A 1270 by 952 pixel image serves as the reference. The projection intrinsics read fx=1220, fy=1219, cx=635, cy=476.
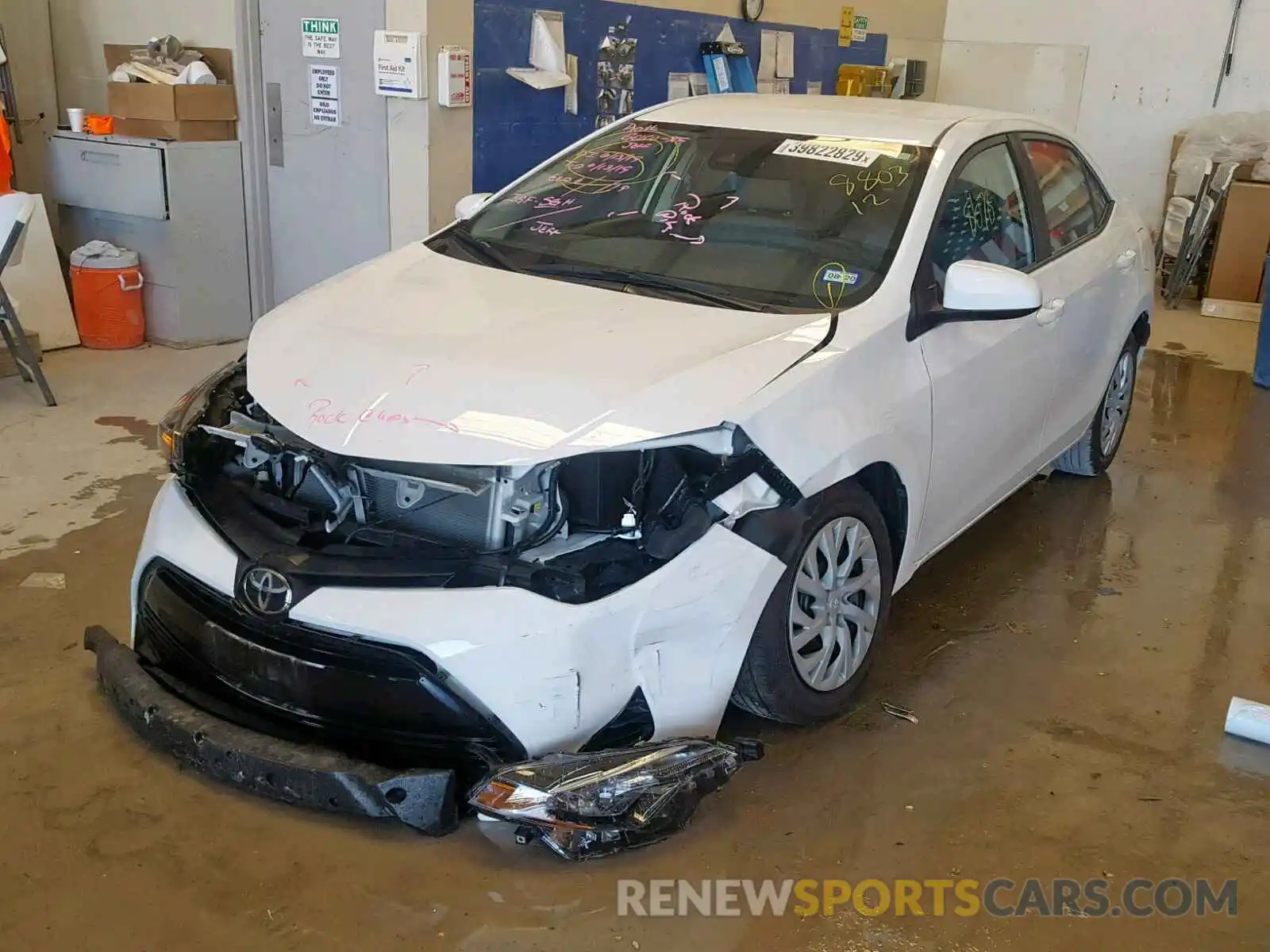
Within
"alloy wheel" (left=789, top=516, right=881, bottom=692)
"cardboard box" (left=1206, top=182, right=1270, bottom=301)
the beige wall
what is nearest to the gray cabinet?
the beige wall

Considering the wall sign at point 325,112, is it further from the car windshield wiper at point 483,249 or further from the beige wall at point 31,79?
the car windshield wiper at point 483,249

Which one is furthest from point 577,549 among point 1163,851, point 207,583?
point 1163,851

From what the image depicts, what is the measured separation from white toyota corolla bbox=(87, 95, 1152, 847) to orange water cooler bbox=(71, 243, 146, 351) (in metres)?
3.32

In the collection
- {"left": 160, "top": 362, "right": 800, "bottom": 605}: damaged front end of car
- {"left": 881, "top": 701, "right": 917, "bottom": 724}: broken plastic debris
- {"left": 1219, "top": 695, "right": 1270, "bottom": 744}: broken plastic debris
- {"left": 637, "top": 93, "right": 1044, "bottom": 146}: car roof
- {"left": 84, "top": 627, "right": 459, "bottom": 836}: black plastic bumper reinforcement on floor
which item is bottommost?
{"left": 881, "top": 701, "right": 917, "bottom": 724}: broken plastic debris

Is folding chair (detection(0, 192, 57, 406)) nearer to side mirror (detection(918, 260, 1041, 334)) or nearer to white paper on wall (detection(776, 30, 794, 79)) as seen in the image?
side mirror (detection(918, 260, 1041, 334))

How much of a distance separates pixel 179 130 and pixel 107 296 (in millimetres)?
898

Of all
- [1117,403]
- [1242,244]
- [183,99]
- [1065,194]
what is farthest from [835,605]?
[1242,244]

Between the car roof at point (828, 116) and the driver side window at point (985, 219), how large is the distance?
14 cm

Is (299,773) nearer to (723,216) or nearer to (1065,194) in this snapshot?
(723,216)

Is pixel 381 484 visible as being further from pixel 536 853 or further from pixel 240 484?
pixel 536 853

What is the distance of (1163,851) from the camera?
100.0 inches

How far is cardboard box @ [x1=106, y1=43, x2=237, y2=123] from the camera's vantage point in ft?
19.2

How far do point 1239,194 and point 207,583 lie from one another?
782 cm

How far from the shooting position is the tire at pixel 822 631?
101 inches
